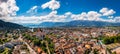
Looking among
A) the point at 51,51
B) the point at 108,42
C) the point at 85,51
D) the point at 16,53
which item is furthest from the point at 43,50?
the point at 108,42

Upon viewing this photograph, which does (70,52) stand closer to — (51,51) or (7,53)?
(51,51)

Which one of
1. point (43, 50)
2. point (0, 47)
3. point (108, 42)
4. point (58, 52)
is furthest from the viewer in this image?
point (108, 42)

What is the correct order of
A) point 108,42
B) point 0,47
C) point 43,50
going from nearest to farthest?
point 43,50 < point 0,47 < point 108,42

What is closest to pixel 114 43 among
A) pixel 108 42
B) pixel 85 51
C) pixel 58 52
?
pixel 108 42

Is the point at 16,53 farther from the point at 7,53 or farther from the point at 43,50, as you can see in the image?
the point at 43,50

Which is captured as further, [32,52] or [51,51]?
[32,52]

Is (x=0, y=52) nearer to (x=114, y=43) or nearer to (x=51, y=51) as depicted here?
(x=51, y=51)

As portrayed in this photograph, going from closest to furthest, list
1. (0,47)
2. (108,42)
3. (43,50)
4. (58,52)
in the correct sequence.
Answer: (58,52), (43,50), (0,47), (108,42)

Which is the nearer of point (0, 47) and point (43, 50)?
point (43, 50)

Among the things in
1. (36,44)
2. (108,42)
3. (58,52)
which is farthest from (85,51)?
(36,44)
